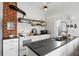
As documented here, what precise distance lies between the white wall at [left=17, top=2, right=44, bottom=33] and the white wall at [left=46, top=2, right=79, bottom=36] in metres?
0.66

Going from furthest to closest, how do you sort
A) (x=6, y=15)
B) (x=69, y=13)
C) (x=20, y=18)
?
(x=69, y=13) → (x=20, y=18) → (x=6, y=15)

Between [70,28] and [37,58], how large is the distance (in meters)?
5.59

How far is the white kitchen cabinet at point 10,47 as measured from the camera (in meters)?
3.43

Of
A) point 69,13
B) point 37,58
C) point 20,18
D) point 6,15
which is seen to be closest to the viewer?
point 37,58

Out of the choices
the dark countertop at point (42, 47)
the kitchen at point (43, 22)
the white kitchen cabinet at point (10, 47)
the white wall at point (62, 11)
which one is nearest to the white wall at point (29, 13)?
the kitchen at point (43, 22)

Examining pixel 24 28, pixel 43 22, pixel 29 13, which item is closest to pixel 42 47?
pixel 24 28

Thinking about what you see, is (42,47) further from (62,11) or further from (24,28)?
(62,11)

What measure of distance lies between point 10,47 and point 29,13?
2.68m

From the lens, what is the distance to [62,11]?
22.5ft

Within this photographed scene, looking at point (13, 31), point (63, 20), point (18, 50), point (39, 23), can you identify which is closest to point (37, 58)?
point (18, 50)

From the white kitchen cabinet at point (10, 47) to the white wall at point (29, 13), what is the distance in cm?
124

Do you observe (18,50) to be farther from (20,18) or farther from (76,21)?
(76,21)

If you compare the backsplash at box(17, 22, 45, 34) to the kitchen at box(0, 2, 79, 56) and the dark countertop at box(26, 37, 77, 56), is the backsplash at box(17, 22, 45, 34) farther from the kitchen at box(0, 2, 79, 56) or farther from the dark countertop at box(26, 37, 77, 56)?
the dark countertop at box(26, 37, 77, 56)

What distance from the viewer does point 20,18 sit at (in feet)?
16.2
